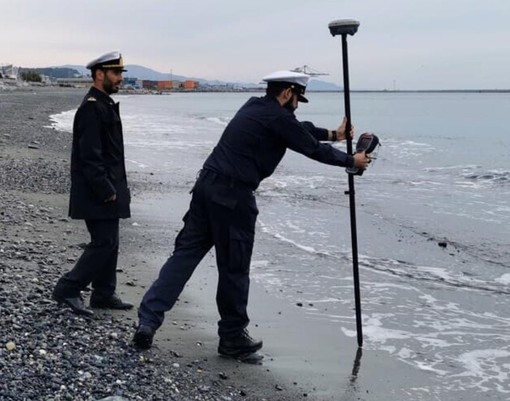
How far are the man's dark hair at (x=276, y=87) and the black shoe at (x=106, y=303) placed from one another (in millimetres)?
2325

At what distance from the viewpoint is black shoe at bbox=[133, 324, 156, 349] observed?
17.0 ft

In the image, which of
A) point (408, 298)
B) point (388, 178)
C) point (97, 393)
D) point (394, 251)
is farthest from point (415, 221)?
point (97, 393)

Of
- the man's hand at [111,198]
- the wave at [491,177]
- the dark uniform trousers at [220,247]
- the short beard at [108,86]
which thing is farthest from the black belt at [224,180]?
the wave at [491,177]

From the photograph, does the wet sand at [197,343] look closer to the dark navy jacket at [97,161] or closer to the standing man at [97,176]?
Result: the standing man at [97,176]

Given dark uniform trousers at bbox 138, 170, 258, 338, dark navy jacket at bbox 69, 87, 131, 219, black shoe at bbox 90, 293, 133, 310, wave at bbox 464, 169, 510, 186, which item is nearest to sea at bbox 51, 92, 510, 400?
wave at bbox 464, 169, 510, 186

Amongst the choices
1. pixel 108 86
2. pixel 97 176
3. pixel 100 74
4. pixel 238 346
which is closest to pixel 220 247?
pixel 238 346

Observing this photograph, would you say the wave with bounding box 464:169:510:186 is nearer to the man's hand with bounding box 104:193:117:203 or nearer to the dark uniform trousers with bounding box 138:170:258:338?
the dark uniform trousers with bounding box 138:170:258:338

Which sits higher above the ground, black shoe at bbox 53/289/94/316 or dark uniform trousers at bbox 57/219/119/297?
dark uniform trousers at bbox 57/219/119/297

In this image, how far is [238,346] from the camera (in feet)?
18.1

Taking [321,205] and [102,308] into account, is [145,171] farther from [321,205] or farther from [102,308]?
[102,308]

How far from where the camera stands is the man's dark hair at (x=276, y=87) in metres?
5.25

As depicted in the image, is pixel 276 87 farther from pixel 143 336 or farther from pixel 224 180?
pixel 143 336

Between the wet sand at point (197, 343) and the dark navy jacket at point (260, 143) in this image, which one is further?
the dark navy jacket at point (260, 143)

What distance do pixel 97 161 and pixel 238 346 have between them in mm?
1819
